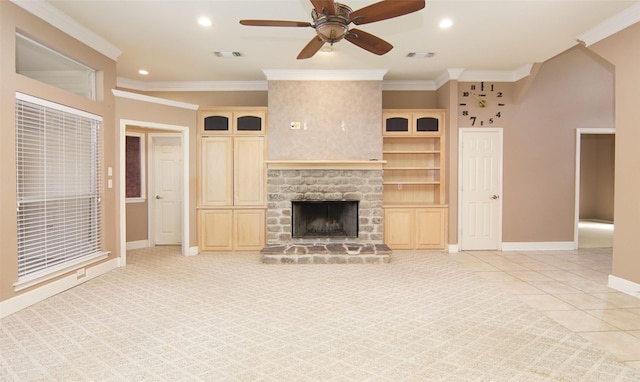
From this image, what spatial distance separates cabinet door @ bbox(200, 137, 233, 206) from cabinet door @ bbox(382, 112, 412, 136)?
2.80 m

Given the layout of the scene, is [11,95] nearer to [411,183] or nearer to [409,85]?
[411,183]

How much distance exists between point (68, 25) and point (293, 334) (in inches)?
169

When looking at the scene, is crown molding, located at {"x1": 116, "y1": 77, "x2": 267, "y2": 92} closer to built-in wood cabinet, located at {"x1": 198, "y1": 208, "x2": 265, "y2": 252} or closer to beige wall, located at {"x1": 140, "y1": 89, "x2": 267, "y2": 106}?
beige wall, located at {"x1": 140, "y1": 89, "x2": 267, "y2": 106}

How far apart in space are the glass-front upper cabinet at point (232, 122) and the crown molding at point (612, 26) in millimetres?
4709

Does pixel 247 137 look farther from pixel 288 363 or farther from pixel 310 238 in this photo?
pixel 288 363

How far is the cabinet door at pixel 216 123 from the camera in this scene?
573cm

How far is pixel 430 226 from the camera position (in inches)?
231

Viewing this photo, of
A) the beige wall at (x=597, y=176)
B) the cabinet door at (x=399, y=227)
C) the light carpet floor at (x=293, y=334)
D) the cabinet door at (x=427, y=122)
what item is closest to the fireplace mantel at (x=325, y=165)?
the cabinet door at (x=399, y=227)

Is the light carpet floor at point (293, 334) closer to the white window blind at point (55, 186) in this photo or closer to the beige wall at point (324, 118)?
the white window blind at point (55, 186)

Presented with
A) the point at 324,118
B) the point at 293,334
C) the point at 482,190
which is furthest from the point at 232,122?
the point at 482,190

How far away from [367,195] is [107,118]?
13.5 ft

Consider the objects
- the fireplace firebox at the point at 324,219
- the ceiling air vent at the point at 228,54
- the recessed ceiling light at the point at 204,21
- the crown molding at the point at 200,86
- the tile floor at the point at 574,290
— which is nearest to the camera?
the tile floor at the point at 574,290

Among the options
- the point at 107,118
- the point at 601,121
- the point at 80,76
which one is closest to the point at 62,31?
the point at 80,76

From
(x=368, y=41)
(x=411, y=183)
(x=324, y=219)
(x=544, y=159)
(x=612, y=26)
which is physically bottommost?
(x=324, y=219)
